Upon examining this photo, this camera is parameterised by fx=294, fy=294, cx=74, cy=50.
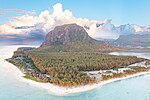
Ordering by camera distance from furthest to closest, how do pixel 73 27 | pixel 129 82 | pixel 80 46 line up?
1. pixel 73 27
2. pixel 80 46
3. pixel 129 82

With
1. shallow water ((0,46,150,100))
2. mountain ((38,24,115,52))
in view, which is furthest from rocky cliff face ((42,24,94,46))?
shallow water ((0,46,150,100))

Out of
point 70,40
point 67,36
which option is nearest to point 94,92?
point 70,40

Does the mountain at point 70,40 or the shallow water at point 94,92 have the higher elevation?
the mountain at point 70,40

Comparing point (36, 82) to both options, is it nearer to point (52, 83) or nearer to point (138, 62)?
point (52, 83)

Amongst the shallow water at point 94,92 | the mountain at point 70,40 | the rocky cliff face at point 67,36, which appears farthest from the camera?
the rocky cliff face at point 67,36

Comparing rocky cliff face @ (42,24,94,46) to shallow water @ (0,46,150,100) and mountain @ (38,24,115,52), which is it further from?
shallow water @ (0,46,150,100)

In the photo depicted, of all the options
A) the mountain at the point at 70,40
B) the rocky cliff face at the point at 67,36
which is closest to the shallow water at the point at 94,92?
the mountain at the point at 70,40

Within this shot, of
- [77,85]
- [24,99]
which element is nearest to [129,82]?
[77,85]

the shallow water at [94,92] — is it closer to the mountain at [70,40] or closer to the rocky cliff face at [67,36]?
the mountain at [70,40]

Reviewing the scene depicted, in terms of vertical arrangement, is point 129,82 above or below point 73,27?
below
